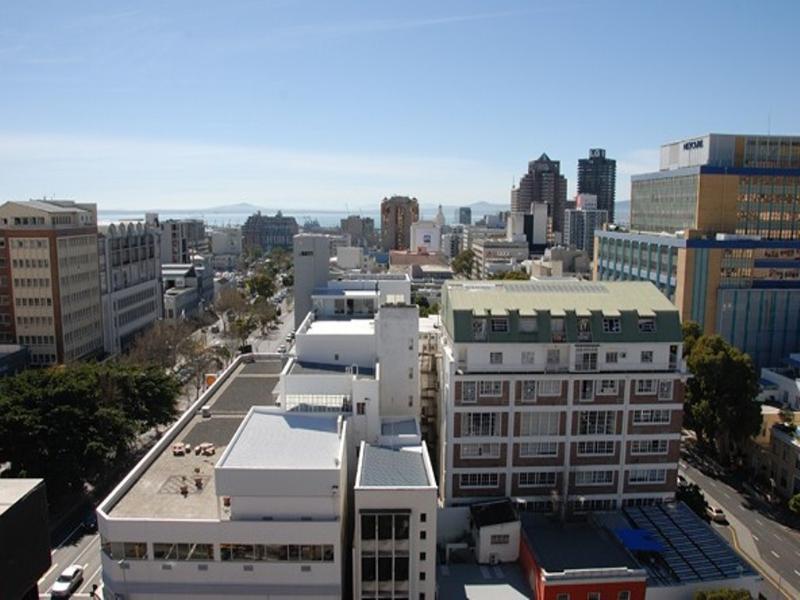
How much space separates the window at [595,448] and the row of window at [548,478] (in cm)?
120

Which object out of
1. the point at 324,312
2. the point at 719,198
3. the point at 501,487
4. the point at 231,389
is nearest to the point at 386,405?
the point at 501,487

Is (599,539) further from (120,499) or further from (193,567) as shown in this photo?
(120,499)

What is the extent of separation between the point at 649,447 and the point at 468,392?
12.7 metres

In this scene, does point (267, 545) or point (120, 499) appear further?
point (120, 499)

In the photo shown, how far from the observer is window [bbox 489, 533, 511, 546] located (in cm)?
4069

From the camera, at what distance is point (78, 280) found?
87188mm

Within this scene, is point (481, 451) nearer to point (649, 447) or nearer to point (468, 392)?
point (468, 392)

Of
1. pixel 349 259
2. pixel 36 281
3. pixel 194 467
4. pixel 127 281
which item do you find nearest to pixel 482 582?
pixel 194 467

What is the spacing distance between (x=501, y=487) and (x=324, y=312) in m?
25.7

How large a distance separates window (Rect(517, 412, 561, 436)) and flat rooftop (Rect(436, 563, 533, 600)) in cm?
836

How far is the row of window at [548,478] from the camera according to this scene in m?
44.7

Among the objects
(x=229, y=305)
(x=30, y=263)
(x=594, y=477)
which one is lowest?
(x=594, y=477)

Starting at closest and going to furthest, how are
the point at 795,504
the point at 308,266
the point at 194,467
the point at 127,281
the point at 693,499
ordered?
the point at 194,467
the point at 795,504
the point at 693,499
the point at 308,266
the point at 127,281

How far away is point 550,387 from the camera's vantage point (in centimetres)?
4438
